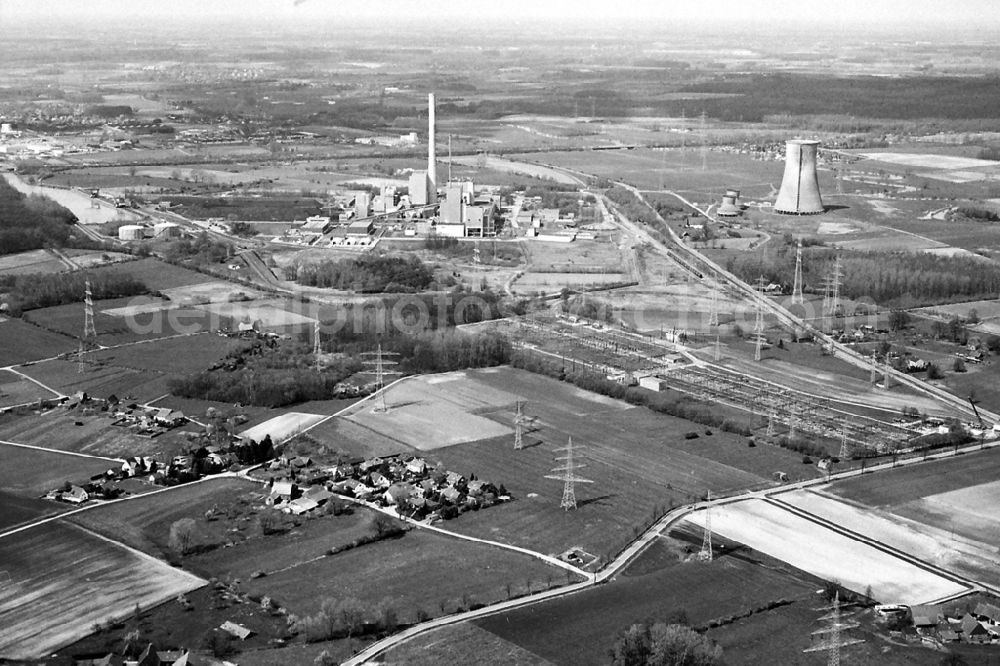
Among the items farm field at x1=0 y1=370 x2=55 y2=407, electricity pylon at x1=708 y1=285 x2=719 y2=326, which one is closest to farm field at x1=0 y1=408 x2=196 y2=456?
farm field at x1=0 y1=370 x2=55 y2=407

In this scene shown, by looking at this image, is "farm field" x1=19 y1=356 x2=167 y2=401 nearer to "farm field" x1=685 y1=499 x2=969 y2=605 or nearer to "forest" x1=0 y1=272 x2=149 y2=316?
"forest" x1=0 y1=272 x2=149 y2=316

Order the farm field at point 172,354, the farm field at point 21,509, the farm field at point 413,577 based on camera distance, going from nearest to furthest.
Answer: the farm field at point 413,577 < the farm field at point 21,509 < the farm field at point 172,354

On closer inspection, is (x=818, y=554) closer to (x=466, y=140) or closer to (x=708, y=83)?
(x=466, y=140)

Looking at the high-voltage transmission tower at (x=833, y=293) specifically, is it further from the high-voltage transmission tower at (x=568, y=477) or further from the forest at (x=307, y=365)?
the high-voltage transmission tower at (x=568, y=477)

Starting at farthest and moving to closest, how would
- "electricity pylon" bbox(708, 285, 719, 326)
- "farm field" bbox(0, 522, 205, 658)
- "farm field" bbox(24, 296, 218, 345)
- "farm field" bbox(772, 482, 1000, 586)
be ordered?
"electricity pylon" bbox(708, 285, 719, 326), "farm field" bbox(24, 296, 218, 345), "farm field" bbox(772, 482, 1000, 586), "farm field" bbox(0, 522, 205, 658)

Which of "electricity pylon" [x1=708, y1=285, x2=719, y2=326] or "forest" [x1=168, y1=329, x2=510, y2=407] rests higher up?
"forest" [x1=168, y1=329, x2=510, y2=407]

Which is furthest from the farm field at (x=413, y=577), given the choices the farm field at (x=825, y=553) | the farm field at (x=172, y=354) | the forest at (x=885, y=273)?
the forest at (x=885, y=273)
